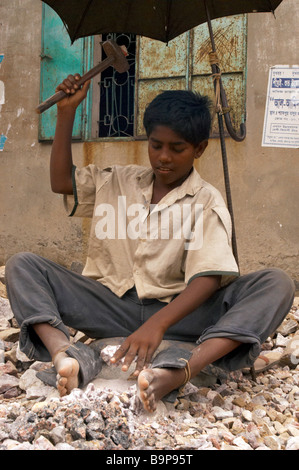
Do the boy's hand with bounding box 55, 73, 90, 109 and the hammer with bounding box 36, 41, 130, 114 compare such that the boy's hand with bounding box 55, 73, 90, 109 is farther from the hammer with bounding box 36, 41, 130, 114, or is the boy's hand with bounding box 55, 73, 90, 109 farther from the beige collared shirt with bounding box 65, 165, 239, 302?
the beige collared shirt with bounding box 65, 165, 239, 302

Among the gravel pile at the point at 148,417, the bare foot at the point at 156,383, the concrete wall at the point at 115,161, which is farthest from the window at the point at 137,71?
the bare foot at the point at 156,383

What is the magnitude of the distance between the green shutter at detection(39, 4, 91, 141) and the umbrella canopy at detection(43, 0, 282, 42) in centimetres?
213

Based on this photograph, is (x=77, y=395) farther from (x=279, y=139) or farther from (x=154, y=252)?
(x=279, y=139)

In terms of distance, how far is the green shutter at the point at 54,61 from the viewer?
199 inches

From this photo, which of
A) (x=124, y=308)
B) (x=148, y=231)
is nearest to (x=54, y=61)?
(x=148, y=231)

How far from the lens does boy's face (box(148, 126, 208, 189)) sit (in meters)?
2.52

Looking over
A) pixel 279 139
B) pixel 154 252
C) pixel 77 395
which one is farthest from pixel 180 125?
pixel 279 139

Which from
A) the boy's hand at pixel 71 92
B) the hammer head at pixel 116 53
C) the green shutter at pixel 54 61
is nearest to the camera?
the boy's hand at pixel 71 92

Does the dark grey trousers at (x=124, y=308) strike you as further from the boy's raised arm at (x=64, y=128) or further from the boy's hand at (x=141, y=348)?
the boy's raised arm at (x=64, y=128)

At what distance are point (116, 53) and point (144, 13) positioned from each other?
0.33 metres

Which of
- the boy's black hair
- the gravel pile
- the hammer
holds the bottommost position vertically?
the gravel pile

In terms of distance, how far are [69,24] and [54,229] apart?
103 inches

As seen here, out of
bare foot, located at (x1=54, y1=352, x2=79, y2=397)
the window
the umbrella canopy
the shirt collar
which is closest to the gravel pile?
bare foot, located at (x1=54, y1=352, x2=79, y2=397)

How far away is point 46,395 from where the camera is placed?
230 cm
